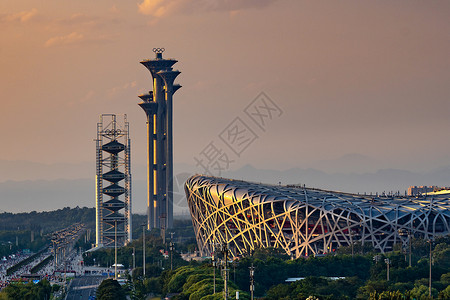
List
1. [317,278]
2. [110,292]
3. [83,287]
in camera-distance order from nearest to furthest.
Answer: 1. [317,278]
2. [110,292]
3. [83,287]

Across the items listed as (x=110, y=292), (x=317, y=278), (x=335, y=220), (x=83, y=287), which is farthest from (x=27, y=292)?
(x=335, y=220)

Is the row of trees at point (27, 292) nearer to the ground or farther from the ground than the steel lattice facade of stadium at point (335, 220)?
nearer to the ground

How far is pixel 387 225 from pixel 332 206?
11400mm

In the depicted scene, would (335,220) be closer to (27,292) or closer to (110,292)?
(110,292)

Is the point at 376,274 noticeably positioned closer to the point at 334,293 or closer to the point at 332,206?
the point at 334,293

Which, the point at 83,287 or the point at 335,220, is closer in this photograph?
the point at 83,287

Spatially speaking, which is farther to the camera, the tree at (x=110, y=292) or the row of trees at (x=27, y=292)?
the row of trees at (x=27, y=292)

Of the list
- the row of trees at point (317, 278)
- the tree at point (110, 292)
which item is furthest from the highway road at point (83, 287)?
the tree at point (110, 292)

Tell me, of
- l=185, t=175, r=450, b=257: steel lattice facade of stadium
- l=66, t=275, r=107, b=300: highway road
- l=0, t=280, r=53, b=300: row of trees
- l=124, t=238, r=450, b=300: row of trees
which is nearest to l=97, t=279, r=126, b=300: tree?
l=124, t=238, r=450, b=300: row of trees

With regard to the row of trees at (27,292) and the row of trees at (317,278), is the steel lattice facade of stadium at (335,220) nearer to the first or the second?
the row of trees at (317,278)

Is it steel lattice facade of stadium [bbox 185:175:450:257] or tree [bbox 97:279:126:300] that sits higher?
steel lattice facade of stadium [bbox 185:175:450:257]

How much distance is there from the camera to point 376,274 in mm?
139125

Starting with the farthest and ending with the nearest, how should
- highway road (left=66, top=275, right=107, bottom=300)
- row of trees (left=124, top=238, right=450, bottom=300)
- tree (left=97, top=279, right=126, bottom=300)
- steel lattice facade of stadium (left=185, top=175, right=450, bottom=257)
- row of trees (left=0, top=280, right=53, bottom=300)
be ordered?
1. steel lattice facade of stadium (left=185, top=175, right=450, bottom=257)
2. highway road (left=66, top=275, right=107, bottom=300)
3. row of trees (left=0, top=280, right=53, bottom=300)
4. tree (left=97, top=279, right=126, bottom=300)
5. row of trees (left=124, top=238, right=450, bottom=300)

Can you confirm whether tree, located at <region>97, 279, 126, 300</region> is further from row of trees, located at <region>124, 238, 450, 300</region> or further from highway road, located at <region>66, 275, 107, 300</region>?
highway road, located at <region>66, 275, 107, 300</region>
